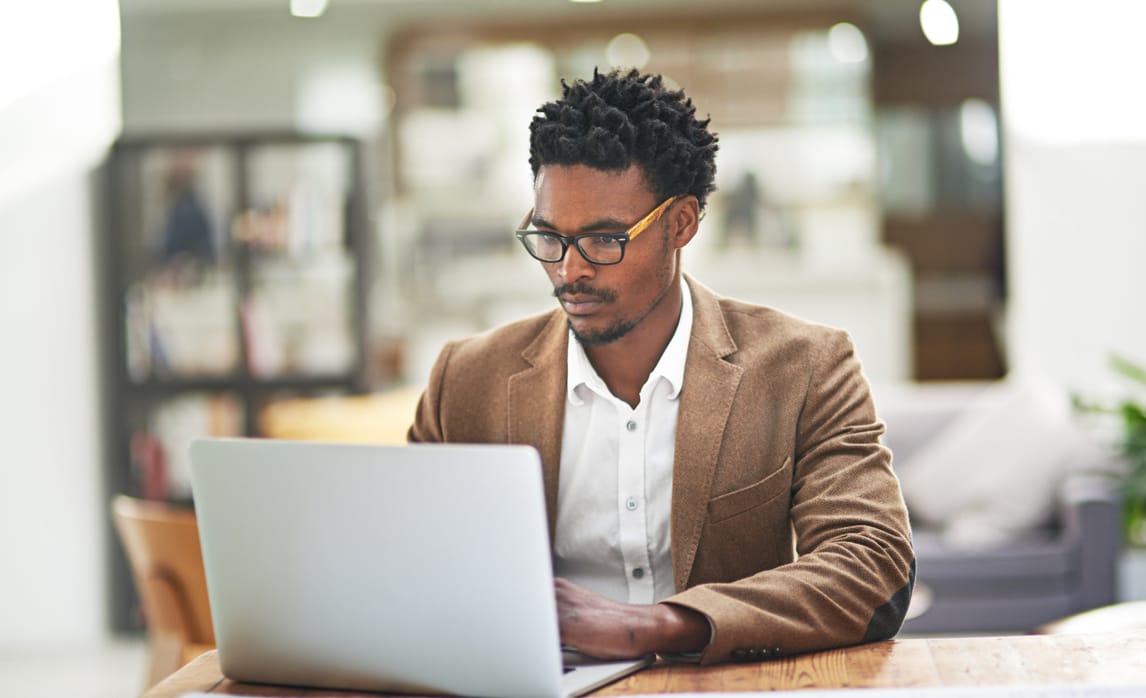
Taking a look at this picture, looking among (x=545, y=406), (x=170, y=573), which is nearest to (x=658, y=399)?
(x=545, y=406)

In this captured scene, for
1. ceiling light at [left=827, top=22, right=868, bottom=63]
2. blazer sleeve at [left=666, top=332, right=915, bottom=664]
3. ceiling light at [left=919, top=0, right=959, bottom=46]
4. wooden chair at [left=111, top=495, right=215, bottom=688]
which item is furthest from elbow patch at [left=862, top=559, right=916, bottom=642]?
ceiling light at [left=827, top=22, right=868, bottom=63]

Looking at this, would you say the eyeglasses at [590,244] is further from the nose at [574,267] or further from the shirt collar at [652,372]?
the shirt collar at [652,372]

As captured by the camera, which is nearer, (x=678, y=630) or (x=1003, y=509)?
(x=678, y=630)

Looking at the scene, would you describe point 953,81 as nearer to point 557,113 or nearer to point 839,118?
point 839,118

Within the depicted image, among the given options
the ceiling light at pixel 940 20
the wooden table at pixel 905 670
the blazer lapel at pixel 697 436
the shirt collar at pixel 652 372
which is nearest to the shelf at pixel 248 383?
the ceiling light at pixel 940 20

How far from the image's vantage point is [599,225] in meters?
1.50

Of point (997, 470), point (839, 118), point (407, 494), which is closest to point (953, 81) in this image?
point (839, 118)

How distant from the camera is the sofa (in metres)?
3.82

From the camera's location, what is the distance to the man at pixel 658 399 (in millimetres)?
1499

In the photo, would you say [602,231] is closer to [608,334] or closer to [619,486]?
[608,334]

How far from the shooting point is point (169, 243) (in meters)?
4.99

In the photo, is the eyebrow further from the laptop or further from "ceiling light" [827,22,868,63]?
"ceiling light" [827,22,868,63]

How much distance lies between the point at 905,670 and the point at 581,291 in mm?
582

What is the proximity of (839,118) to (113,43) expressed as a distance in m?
4.52
